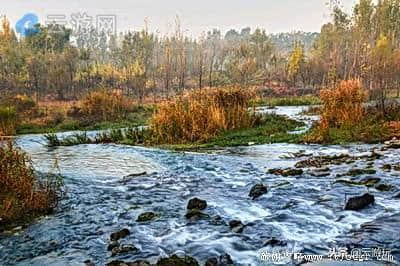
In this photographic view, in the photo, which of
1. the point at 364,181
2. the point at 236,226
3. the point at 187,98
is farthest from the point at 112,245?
the point at 187,98

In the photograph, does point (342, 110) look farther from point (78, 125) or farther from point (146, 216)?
point (78, 125)

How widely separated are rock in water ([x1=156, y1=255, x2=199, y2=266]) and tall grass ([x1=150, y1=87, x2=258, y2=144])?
11411mm

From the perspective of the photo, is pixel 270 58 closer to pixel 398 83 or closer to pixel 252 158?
pixel 398 83

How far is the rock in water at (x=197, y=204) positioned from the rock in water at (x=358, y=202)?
233 centimetres

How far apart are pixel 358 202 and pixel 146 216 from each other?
3419 mm

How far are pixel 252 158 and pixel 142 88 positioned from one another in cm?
4252

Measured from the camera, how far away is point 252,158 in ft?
40.5

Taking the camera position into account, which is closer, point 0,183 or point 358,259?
point 358,259

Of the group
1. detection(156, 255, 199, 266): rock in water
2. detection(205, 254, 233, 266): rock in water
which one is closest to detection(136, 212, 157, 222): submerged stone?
detection(156, 255, 199, 266): rock in water

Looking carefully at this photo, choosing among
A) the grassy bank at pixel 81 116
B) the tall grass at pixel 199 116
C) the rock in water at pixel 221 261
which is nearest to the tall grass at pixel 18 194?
the rock in water at pixel 221 261

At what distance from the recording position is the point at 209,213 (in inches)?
282

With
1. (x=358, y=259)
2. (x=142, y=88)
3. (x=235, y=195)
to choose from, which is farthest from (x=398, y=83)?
(x=358, y=259)

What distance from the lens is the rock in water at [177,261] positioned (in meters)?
4.94

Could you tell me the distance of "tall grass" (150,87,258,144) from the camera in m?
16.7
